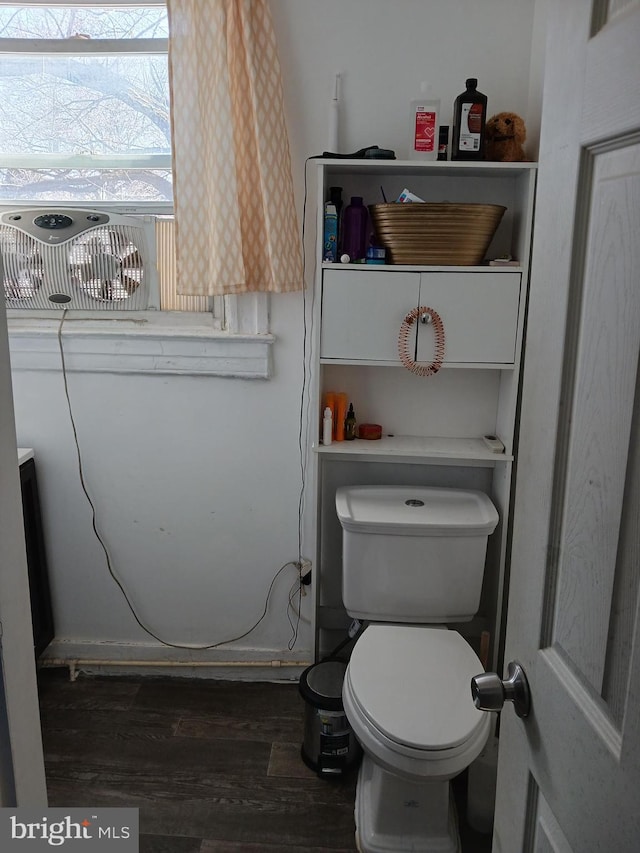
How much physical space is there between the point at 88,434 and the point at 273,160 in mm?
1081

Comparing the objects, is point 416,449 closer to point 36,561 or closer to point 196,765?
point 196,765

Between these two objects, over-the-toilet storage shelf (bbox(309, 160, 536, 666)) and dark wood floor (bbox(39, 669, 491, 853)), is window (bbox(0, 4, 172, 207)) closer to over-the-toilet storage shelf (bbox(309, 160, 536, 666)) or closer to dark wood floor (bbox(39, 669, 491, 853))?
over-the-toilet storage shelf (bbox(309, 160, 536, 666))

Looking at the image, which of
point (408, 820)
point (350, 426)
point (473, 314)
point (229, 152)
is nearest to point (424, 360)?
point (473, 314)

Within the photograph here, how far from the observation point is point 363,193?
215 cm

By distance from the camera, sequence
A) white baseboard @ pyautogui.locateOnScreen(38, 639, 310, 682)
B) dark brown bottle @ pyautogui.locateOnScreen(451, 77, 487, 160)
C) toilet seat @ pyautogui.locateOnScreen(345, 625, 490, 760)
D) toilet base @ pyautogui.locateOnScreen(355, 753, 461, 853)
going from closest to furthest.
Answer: toilet seat @ pyautogui.locateOnScreen(345, 625, 490, 760), toilet base @ pyautogui.locateOnScreen(355, 753, 461, 853), dark brown bottle @ pyautogui.locateOnScreen(451, 77, 487, 160), white baseboard @ pyautogui.locateOnScreen(38, 639, 310, 682)

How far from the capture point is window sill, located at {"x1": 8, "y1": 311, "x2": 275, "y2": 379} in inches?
88.4

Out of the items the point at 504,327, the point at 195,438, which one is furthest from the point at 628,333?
the point at 195,438

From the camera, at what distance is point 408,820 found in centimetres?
180

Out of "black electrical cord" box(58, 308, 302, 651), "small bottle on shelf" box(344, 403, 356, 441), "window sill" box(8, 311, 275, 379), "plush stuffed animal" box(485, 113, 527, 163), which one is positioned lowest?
"black electrical cord" box(58, 308, 302, 651)

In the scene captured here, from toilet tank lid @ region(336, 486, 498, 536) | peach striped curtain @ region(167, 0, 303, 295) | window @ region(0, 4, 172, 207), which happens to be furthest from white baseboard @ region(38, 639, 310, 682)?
window @ region(0, 4, 172, 207)

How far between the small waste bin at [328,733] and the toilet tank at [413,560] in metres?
0.25

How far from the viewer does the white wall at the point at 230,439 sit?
205 centimetres

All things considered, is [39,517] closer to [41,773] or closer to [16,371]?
[16,371]

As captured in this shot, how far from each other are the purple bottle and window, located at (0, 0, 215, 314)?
49cm
